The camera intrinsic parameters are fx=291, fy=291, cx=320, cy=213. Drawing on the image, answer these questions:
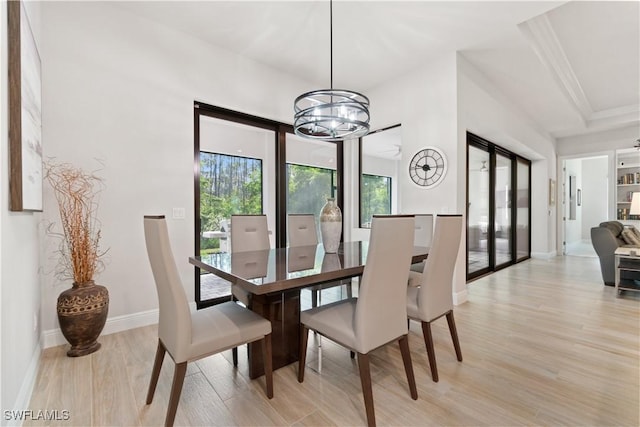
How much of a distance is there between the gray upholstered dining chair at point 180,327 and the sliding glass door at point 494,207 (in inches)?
151

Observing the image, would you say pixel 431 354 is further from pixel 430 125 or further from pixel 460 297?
pixel 430 125

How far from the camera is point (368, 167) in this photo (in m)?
4.95

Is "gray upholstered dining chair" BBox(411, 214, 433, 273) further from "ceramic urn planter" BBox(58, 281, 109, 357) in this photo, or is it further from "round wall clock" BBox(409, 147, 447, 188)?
"ceramic urn planter" BBox(58, 281, 109, 357)

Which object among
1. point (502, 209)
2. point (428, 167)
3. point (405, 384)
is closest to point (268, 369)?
point (405, 384)

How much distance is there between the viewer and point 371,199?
4949 mm

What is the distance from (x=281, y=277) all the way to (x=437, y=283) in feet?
3.59

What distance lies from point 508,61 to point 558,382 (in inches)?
143

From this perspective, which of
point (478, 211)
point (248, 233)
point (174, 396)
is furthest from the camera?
point (478, 211)

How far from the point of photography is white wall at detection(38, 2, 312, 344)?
8.10 feet

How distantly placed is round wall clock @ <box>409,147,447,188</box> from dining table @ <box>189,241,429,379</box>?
5.12 feet

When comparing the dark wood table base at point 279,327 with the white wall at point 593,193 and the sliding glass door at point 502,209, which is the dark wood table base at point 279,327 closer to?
the sliding glass door at point 502,209

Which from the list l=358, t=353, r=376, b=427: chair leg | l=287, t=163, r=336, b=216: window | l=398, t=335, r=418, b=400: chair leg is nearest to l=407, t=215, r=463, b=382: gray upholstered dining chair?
l=398, t=335, r=418, b=400: chair leg

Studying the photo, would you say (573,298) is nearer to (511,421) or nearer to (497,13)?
(511,421)

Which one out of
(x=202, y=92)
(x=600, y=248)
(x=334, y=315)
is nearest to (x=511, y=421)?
(x=334, y=315)
